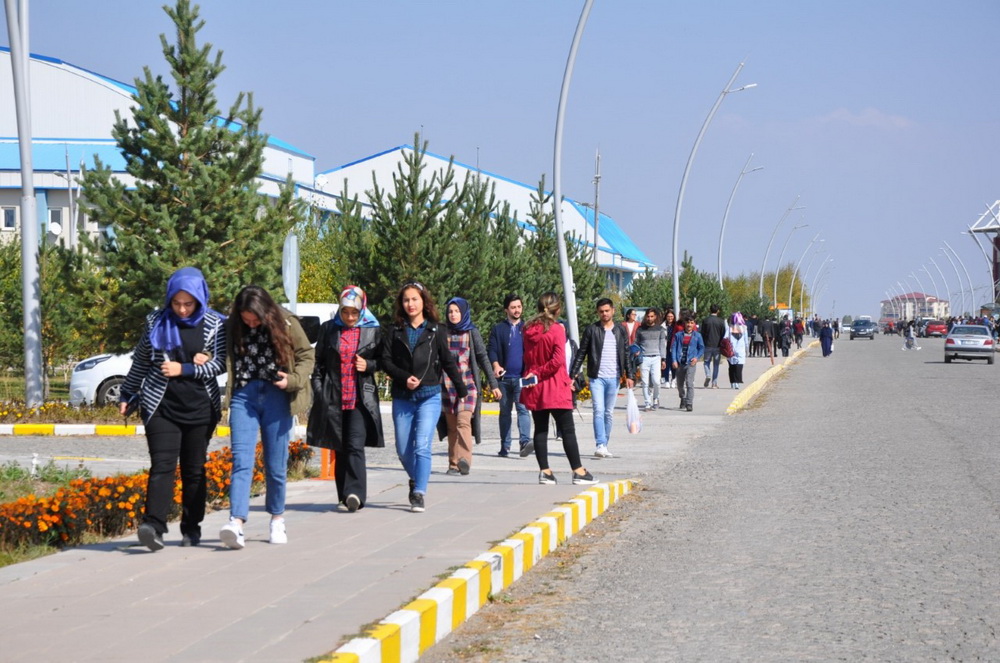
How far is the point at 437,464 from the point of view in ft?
49.1

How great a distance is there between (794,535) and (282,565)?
3.68 meters

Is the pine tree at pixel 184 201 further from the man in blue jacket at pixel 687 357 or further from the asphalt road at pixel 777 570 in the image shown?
the asphalt road at pixel 777 570

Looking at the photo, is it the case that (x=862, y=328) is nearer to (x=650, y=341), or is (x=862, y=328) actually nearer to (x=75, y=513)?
(x=650, y=341)

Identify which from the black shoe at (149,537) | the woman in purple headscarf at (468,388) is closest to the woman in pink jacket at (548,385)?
the woman in purple headscarf at (468,388)

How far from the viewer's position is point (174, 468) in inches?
323

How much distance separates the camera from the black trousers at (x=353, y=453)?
9.87m

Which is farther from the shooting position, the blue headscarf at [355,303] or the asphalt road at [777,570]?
the blue headscarf at [355,303]

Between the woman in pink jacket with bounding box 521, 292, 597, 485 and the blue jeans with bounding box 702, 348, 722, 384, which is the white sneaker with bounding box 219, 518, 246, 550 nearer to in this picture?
the woman in pink jacket with bounding box 521, 292, 597, 485

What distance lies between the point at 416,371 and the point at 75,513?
99.6 inches

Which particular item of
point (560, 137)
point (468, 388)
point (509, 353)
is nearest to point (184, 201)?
point (560, 137)

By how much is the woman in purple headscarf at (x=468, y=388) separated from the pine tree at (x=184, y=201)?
9.39 meters

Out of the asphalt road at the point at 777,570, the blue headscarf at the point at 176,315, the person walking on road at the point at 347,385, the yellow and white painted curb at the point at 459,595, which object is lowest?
the asphalt road at the point at 777,570

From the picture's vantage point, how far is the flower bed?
8.61 metres

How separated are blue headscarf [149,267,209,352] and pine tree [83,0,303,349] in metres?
14.2
